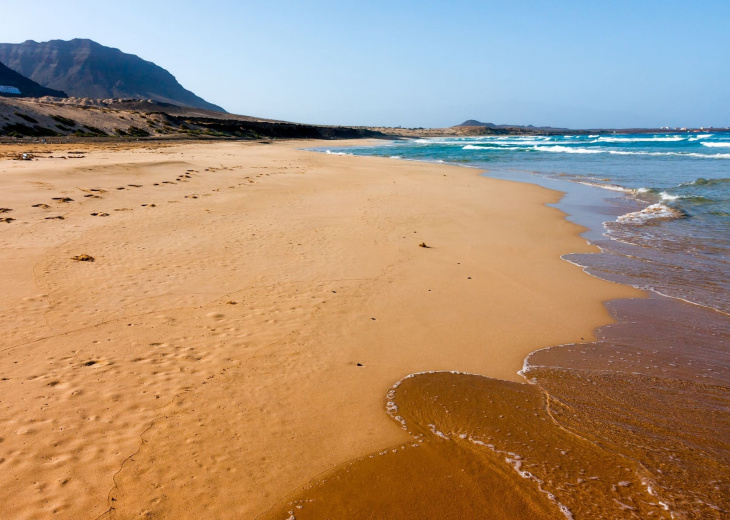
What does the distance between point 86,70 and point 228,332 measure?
176591 mm

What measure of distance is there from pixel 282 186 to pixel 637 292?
12.3 metres

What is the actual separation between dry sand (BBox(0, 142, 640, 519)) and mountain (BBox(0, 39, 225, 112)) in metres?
148

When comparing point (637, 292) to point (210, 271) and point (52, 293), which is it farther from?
point (52, 293)

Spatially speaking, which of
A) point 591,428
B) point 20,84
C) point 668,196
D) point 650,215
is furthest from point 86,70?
point 591,428

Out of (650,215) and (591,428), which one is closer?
(591,428)

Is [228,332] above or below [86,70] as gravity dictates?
below

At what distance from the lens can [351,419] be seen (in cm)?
398

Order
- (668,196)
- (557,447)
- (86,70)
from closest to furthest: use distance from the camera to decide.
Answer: (557,447) → (668,196) → (86,70)

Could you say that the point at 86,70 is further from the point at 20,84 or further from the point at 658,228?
the point at 658,228

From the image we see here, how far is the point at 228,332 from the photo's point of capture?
528cm

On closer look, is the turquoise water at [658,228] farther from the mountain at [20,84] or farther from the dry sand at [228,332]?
the mountain at [20,84]

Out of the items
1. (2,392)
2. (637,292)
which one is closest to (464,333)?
(637,292)

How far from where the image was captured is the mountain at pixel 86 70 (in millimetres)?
137000

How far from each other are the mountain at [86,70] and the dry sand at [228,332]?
148m
